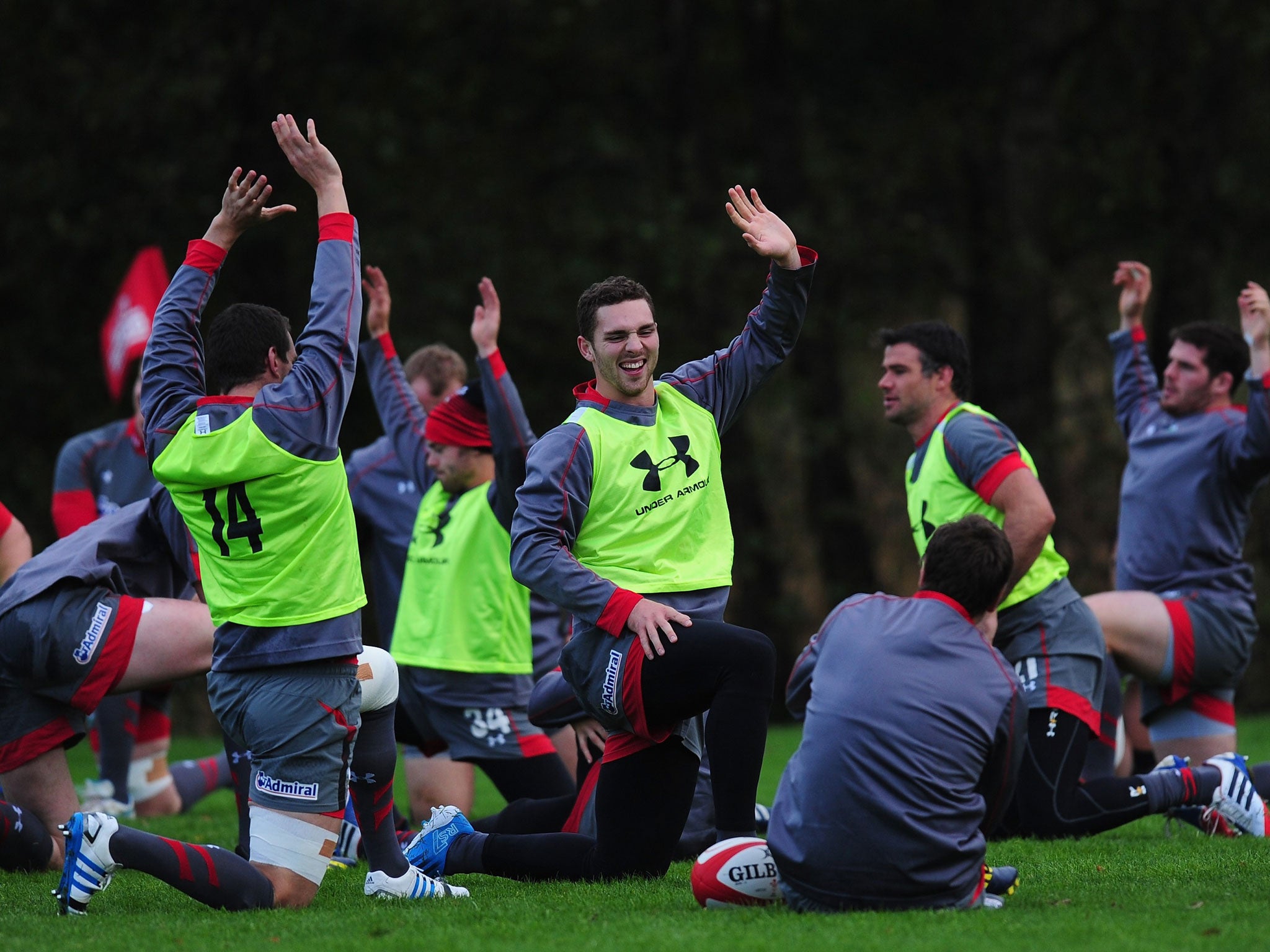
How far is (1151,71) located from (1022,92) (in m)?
1.36

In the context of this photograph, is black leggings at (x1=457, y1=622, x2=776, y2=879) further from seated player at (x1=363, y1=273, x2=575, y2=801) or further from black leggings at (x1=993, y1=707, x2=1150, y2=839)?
black leggings at (x1=993, y1=707, x2=1150, y2=839)

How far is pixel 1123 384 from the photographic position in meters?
8.31

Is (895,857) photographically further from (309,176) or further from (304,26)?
(304,26)

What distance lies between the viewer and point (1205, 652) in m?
7.30

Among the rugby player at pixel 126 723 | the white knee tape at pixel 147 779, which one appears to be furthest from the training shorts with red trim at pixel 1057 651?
the white knee tape at pixel 147 779

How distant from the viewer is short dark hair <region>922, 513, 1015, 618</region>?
4.52 metres

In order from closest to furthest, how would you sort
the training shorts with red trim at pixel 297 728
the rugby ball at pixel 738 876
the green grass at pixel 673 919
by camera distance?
the green grass at pixel 673 919, the rugby ball at pixel 738 876, the training shorts with red trim at pixel 297 728

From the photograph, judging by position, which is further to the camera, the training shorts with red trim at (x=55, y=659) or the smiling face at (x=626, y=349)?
the training shorts with red trim at (x=55, y=659)

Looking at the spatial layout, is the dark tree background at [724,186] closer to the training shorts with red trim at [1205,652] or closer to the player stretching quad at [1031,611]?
the training shorts with red trim at [1205,652]

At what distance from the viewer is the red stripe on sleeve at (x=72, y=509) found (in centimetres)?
896

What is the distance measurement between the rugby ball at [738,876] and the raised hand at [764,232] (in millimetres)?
2098

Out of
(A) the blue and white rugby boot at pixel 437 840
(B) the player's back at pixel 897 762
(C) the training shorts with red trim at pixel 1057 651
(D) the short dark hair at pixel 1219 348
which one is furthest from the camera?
(D) the short dark hair at pixel 1219 348

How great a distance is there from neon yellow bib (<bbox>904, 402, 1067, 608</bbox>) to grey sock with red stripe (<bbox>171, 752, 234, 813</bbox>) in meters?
4.13

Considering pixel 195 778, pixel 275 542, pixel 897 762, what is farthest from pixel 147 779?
pixel 897 762
